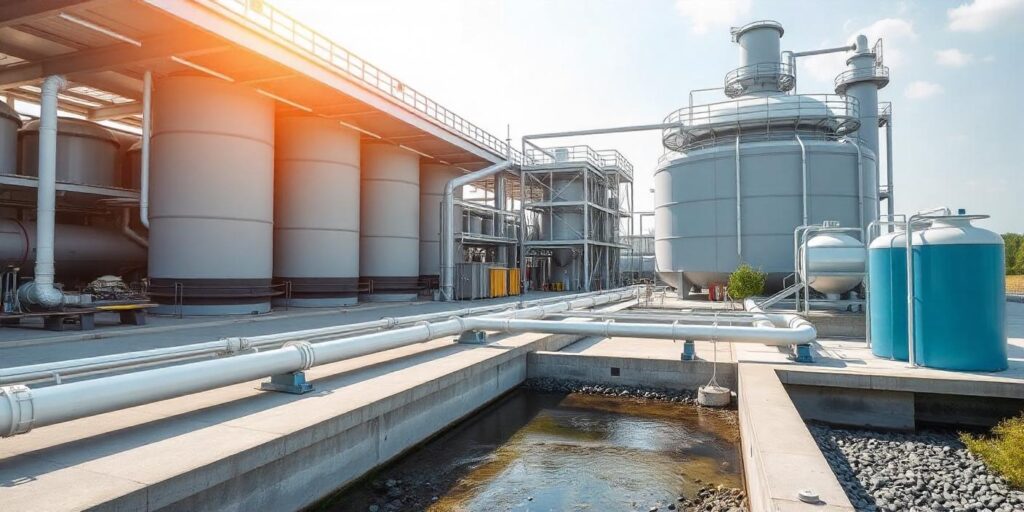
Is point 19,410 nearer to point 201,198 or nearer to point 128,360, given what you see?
point 128,360

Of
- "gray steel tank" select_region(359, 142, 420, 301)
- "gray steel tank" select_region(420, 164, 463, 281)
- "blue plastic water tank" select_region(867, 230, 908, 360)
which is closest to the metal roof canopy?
"gray steel tank" select_region(359, 142, 420, 301)

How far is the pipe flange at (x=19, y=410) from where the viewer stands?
4785 millimetres

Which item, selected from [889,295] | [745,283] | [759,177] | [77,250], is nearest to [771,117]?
[759,177]

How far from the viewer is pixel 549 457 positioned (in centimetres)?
870

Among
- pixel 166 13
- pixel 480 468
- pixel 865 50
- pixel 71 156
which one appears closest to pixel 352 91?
pixel 166 13

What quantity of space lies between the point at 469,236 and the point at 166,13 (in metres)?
18.0

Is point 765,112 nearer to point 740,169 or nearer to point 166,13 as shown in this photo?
point 740,169

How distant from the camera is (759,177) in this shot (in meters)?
21.8

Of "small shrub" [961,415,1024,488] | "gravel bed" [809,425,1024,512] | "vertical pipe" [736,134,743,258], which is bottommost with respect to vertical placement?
"gravel bed" [809,425,1024,512]

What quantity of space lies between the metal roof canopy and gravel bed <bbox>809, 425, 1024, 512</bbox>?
58.4 ft

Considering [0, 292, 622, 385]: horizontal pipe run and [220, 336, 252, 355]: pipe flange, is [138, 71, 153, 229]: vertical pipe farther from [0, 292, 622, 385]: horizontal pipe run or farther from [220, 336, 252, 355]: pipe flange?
[220, 336, 252, 355]: pipe flange

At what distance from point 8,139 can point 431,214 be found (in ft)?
63.5

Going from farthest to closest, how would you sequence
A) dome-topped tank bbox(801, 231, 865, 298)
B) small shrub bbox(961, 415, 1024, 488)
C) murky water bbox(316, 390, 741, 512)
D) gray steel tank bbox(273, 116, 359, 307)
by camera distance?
gray steel tank bbox(273, 116, 359, 307), dome-topped tank bbox(801, 231, 865, 298), murky water bbox(316, 390, 741, 512), small shrub bbox(961, 415, 1024, 488)

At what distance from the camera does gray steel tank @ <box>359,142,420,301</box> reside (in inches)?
1103
